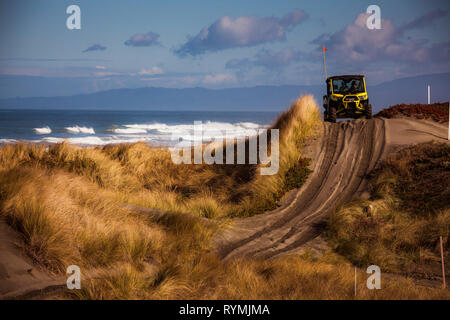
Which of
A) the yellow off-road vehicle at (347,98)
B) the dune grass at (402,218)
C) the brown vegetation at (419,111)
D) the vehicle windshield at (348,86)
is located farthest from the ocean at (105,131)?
the dune grass at (402,218)

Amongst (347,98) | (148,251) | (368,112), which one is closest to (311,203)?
(148,251)

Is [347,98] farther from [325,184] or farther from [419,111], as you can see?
[325,184]

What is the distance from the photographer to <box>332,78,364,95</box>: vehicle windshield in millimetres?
17359

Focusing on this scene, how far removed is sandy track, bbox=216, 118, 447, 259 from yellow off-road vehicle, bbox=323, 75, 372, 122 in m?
1.25

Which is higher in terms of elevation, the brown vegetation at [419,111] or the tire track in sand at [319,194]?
the brown vegetation at [419,111]

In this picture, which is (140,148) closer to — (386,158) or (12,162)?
(12,162)

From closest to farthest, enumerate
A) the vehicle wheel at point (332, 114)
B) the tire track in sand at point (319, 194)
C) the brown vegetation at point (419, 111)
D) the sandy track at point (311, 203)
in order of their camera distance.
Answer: the sandy track at point (311, 203), the tire track in sand at point (319, 194), the brown vegetation at point (419, 111), the vehicle wheel at point (332, 114)

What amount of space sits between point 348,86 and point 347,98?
0.77 metres

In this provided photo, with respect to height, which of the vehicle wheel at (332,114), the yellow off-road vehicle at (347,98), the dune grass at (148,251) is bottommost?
the dune grass at (148,251)

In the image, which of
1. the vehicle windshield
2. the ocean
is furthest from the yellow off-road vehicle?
the ocean

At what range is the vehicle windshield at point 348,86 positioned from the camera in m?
17.4

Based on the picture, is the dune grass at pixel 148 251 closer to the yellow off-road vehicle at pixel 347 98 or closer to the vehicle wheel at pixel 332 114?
the vehicle wheel at pixel 332 114

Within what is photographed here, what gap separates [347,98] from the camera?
17.0m
